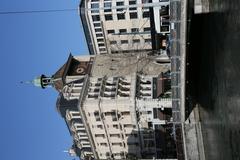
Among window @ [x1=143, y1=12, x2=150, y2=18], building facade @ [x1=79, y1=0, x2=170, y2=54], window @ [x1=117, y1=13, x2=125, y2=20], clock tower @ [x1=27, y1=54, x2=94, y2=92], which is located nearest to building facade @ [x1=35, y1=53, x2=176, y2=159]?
clock tower @ [x1=27, y1=54, x2=94, y2=92]

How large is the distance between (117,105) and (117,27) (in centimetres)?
2766

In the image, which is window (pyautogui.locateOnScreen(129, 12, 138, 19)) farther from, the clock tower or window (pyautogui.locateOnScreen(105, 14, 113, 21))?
the clock tower

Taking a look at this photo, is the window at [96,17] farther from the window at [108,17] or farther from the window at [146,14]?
the window at [146,14]

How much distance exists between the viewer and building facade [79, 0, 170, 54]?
10419cm

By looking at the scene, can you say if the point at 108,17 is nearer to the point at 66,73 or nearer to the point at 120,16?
the point at 120,16

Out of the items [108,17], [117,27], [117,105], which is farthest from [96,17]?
[117,105]

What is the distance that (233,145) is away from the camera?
50.4 m

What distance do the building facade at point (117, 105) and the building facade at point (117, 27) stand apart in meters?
11.9

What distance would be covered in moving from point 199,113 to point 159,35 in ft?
111

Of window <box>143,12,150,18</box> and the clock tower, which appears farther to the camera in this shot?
window <box>143,12,150,18</box>

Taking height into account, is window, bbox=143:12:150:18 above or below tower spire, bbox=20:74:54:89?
above

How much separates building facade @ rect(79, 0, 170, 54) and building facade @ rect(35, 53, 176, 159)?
11.9 metres

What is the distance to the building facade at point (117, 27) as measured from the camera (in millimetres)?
104188

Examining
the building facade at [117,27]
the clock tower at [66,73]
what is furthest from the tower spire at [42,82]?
the building facade at [117,27]
